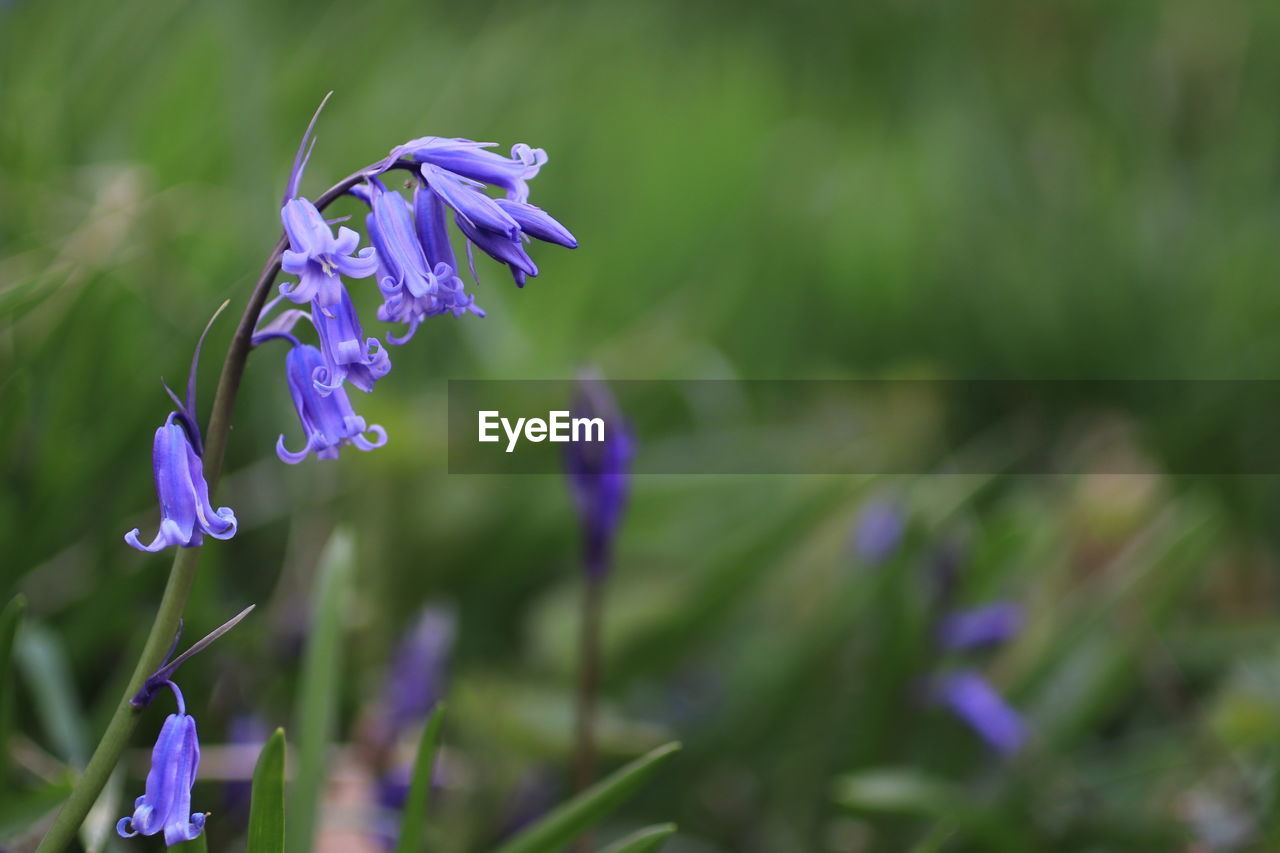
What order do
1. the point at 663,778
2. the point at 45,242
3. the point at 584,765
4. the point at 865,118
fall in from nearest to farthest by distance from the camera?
the point at 584,765 → the point at 663,778 → the point at 45,242 → the point at 865,118

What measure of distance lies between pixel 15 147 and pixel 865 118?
395 centimetres

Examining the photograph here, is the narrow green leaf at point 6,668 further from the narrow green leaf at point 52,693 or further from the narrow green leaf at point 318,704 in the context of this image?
the narrow green leaf at point 318,704

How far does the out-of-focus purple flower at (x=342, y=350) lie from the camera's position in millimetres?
841

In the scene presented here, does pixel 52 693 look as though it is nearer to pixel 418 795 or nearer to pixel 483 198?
pixel 418 795

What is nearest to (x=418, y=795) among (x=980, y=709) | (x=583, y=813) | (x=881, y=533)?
(x=583, y=813)

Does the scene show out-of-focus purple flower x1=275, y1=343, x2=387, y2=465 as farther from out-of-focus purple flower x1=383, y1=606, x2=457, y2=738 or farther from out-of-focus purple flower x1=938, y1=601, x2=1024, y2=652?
out-of-focus purple flower x1=938, y1=601, x2=1024, y2=652

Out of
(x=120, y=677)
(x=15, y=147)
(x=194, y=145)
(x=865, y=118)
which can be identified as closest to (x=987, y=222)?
(x=865, y=118)

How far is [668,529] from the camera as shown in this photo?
224 cm

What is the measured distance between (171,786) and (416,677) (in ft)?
2.62

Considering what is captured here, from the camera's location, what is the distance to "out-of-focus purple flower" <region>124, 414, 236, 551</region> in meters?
0.82

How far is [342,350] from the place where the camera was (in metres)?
0.84

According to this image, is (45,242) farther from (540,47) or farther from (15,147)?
(540,47)

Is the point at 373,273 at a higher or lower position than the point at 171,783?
higher

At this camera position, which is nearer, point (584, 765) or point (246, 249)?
point (584, 765)
